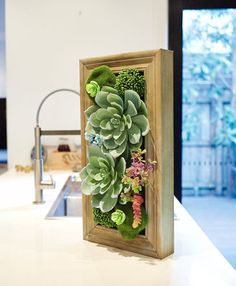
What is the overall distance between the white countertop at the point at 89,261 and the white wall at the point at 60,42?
138 cm

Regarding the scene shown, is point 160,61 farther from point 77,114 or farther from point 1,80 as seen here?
point 1,80

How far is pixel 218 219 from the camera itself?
3.59 meters

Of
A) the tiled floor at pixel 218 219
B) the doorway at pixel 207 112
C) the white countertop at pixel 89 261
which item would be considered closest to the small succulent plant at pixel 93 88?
the white countertop at pixel 89 261

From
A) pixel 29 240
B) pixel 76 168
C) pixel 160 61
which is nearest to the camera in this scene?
pixel 160 61

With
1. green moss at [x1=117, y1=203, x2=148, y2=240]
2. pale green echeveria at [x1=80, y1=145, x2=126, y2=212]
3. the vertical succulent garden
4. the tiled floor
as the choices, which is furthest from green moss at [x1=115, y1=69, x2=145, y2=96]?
the tiled floor

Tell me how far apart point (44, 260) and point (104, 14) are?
2.04m

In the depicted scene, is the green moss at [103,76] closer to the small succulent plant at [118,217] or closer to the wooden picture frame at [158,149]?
the wooden picture frame at [158,149]

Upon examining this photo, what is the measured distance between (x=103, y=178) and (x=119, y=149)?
0.31ft

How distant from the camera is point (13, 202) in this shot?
5.53ft

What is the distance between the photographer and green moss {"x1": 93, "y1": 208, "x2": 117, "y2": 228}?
1061mm

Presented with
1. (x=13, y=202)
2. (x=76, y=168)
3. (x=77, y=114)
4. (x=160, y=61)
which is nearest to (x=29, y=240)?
(x=13, y=202)

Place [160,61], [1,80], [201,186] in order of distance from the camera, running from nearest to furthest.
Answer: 1. [160,61]
2. [1,80]
3. [201,186]

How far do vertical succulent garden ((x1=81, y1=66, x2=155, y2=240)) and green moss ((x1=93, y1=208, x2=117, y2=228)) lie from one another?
27 mm

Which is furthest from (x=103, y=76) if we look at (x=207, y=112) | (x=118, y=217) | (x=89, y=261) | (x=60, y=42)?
(x=207, y=112)
